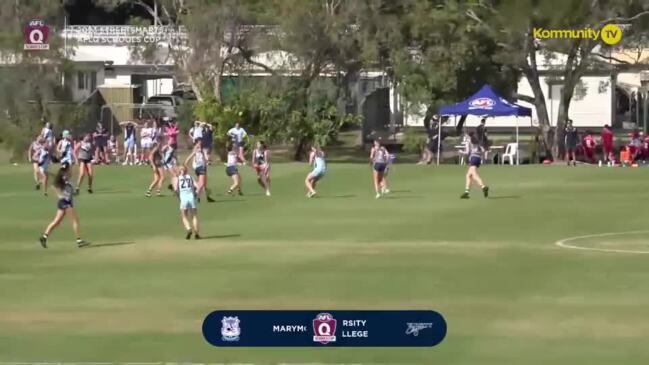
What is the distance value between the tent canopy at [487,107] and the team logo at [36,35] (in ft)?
65.6

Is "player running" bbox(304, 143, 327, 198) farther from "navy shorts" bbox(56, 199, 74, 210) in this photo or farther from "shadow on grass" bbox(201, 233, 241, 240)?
"navy shorts" bbox(56, 199, 74, 210)

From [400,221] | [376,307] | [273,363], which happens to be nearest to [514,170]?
[400,221]

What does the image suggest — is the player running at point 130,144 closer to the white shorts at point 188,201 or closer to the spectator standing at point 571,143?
the spectator standing at point 571,143

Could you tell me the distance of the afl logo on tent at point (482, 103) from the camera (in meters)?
57.7

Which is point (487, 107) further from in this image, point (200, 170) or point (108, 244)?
point (108, 244)

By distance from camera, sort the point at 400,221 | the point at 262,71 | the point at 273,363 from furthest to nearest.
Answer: the point at 262,71 → the point at 400,221 → the point at 273,363

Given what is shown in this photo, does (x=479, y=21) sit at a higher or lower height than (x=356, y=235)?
higher

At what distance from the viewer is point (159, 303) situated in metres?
21.3

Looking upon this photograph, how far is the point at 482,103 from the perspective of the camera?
2277 inches

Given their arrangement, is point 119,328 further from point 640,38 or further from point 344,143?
point 344,143

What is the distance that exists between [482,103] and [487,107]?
324 millimetres

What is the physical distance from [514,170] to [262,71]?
1617 cm

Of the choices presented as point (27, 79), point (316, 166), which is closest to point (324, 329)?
point (316, 166)

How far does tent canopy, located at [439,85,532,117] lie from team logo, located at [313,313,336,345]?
4223 cm
